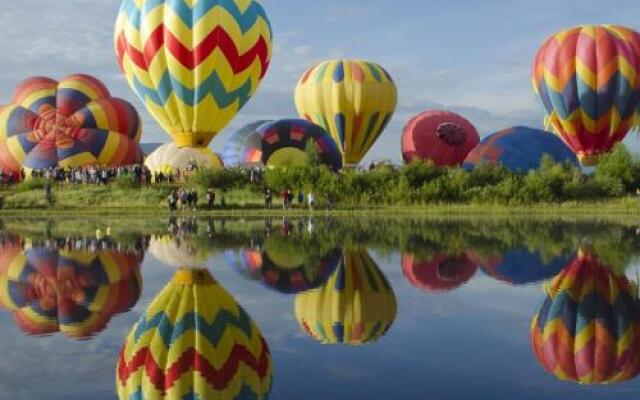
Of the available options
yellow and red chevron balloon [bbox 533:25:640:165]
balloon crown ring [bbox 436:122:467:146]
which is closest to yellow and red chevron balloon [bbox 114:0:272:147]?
yellow and red chevron balloon [bbox 533:25:640:165]

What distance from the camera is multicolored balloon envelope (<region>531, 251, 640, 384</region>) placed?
8453mm

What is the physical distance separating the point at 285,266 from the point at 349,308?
14.8 feet

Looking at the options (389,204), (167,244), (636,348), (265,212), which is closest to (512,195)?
(389,204)

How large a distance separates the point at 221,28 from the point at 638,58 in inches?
783

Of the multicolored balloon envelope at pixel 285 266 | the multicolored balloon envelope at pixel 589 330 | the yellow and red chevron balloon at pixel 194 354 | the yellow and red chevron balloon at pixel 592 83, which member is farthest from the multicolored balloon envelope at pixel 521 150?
the yellow and red chevron balloon at pixel 194 354

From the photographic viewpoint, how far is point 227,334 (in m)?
9.86

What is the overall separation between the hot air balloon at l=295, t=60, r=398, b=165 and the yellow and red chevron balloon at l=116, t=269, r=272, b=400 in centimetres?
3808

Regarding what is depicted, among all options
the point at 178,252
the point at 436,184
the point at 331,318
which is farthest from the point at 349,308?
the point at 436,184

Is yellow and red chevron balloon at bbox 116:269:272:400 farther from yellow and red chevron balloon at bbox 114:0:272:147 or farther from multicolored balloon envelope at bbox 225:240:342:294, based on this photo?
yellow and red chevron balloon at bbox 114:0:272:147

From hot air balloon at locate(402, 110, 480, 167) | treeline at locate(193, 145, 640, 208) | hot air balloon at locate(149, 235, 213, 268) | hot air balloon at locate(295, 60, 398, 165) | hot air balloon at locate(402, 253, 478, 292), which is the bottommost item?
hot air balloon at locate(402, 253, 478, 292)

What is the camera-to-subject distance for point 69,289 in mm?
13258

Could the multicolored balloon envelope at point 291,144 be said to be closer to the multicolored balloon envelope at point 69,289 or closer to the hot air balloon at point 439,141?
the hot air balloon at point 439,141

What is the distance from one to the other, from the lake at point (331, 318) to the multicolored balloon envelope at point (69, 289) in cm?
4

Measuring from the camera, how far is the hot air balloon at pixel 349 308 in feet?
33.0
